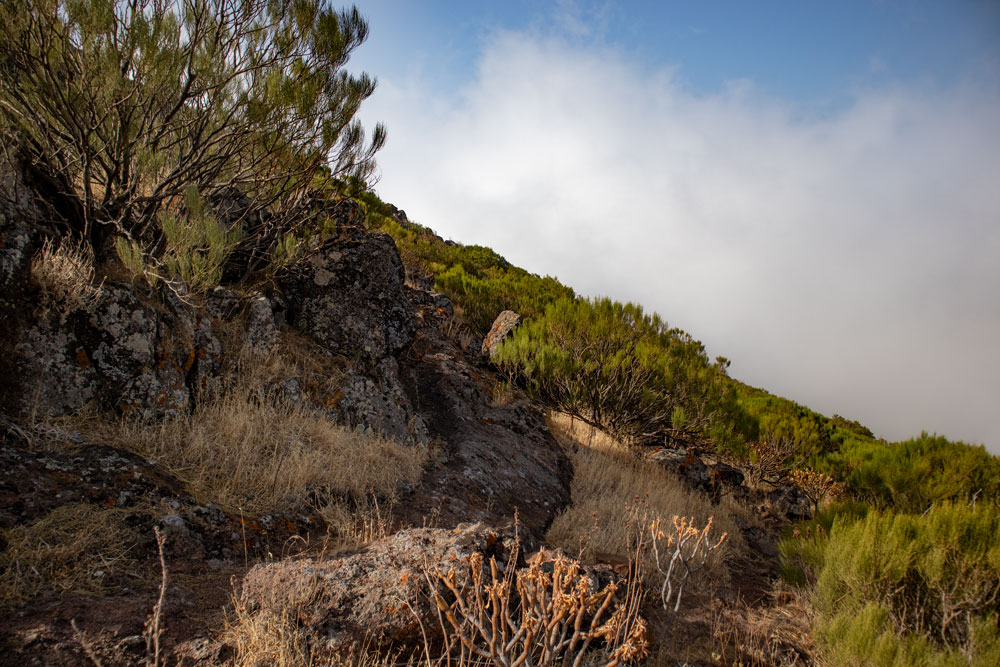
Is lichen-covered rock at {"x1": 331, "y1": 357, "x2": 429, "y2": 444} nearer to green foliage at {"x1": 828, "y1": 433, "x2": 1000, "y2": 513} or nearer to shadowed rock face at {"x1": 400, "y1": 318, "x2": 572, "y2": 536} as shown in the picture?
shadowed rock face at {"x1": 400, "y1": 318, "x2": 572, "y2": 536}

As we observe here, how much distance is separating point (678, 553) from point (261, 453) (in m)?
3.46

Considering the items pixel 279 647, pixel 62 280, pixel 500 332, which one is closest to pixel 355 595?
pixel 279 647

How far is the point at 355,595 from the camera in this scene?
2.55 metres

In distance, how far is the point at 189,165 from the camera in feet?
16.4

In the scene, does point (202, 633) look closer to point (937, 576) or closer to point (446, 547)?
point (446, 547)

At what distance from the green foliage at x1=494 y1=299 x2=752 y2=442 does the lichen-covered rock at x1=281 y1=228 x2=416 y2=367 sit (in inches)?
95.1

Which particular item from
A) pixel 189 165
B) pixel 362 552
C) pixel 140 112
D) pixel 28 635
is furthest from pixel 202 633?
pixel 140 112

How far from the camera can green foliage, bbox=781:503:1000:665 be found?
10.2ft

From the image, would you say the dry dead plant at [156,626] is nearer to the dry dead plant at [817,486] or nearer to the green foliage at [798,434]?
the dry dead plant at [817,486]

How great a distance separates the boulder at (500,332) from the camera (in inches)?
345

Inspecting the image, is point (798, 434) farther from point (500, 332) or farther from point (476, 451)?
point (476, 451)

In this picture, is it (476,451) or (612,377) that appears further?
(612,377)

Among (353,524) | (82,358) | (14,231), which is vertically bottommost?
(353,524)

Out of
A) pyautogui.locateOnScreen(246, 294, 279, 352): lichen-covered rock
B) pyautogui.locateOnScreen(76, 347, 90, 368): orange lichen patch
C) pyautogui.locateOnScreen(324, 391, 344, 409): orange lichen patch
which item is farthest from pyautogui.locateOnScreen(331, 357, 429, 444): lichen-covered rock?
pyautogui.locateOnScreen(76, 347, 90, 368): orange lichen patch
